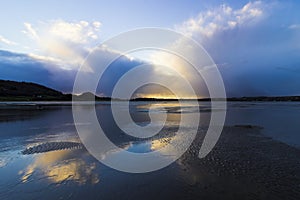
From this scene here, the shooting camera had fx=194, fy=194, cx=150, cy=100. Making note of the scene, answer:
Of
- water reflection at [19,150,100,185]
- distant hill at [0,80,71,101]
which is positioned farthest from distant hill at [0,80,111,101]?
water reflection at [19,150,100,185]

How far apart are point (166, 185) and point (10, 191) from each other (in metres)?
4.14

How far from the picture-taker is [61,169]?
21.8 feet

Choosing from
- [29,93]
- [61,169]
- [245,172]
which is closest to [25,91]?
[29,93]

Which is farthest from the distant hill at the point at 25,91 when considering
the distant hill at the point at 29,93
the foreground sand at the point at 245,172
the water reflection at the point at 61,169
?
the foreground sand at the point at 245,172

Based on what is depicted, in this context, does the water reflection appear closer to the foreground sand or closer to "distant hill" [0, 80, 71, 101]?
the foreground sand

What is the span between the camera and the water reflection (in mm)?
5848

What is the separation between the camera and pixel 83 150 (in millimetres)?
9156

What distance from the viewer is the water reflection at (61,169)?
5.85 metres

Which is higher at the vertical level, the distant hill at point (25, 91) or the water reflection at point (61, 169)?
the distant hill at point (25, 91)

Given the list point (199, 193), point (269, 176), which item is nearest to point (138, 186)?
point (199, 193)

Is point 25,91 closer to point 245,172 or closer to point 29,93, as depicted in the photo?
point 29,93

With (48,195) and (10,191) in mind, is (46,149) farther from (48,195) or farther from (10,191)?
(48,195)

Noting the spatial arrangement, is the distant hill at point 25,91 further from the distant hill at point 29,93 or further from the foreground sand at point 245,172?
the foreground sand at point 245,172

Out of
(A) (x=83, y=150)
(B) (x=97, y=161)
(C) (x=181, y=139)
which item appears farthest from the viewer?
(C) (x=181, y=139)
